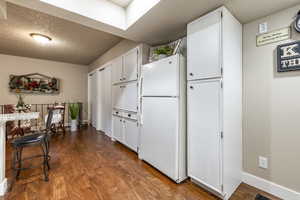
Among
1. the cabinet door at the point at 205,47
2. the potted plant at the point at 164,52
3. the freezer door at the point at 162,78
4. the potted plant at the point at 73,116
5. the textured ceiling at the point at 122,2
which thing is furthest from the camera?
the potted plant at the point at 73,116

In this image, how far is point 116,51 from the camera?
11.8 feet

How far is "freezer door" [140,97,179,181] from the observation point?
1.83 metres

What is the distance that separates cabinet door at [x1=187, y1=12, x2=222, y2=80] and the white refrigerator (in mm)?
176

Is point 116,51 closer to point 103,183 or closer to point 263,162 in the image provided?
point 103,183

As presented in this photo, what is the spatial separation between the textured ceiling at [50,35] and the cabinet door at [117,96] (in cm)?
117

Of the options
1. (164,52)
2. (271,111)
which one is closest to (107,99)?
(164,52)

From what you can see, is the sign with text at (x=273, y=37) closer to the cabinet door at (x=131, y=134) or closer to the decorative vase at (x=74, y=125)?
the cabinet door at (x=131, y=134)

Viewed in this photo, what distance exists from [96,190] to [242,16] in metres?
2.79

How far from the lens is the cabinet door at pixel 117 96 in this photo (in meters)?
3.18

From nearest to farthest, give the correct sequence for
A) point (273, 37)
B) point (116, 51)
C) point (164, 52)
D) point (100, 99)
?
point (273, 37) → point (164, 52) → point (116, 51) → point (100, 99)

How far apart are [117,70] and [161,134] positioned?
2060 mm

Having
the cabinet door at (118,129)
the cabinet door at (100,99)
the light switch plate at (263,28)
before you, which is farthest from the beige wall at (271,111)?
the cabinet door at (100,99)

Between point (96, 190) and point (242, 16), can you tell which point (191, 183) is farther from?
point (242, 16)

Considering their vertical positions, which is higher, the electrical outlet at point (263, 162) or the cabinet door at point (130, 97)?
the cabinet door at point (130, 97)
